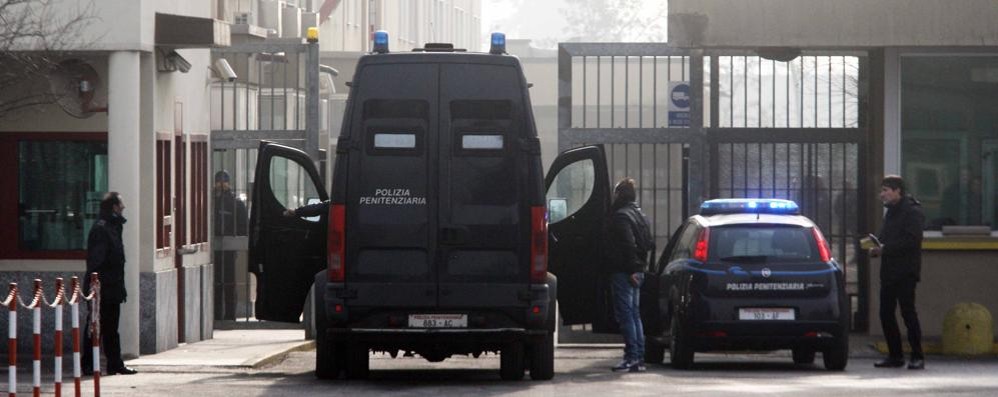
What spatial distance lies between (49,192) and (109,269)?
123 inches

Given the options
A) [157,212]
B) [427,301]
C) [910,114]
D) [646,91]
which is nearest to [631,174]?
[646,91]

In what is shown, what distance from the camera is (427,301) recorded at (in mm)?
16734

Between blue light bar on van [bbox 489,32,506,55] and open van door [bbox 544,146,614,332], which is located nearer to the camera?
blue light bar on van [bbox 489,32,506,55]

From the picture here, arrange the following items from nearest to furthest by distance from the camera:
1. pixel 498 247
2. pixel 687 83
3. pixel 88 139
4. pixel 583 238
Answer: pixel 498 247 → pixel 583 238 → pixel 88 139 → pixel 687 83

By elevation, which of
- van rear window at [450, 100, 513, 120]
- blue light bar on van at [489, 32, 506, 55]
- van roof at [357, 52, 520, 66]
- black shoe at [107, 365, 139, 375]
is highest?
blue light bar on van at [489, 32, 506, 55]

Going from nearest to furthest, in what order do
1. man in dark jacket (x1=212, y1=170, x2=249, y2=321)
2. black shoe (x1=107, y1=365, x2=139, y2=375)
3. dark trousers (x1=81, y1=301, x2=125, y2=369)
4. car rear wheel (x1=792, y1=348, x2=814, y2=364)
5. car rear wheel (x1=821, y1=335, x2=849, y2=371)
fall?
dark trousers (x1=81, y1=301, x2=125, y2=369) → black shoe (x1=107, y1=365, x2=139, y2=375) → car rear wheel (x1=821, y1=335, x2=849, y2=371) → car rear wheel (x1=792, y1=348, x2=814, y2=364) → man in dark jacket (x1=212, y1=170, x2=249, y2=321)

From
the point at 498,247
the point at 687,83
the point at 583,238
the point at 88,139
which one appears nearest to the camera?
the point at 498,247

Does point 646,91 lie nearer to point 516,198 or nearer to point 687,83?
point 687,83

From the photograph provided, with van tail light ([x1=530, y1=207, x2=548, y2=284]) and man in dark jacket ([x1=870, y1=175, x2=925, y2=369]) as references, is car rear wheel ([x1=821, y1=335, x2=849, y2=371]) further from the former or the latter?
van tail light ([x1=530, y1=207, x2=548, y2=284])

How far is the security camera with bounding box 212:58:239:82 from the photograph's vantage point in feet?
77.9

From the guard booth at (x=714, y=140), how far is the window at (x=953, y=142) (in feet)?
1.88

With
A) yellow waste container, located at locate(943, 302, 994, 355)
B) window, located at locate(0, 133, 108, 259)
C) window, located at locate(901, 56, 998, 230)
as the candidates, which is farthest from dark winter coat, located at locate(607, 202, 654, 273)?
window, located at locate(0, 133, 108, 259)

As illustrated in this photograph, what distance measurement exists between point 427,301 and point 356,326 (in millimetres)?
597

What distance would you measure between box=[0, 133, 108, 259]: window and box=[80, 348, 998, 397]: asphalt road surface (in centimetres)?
256
